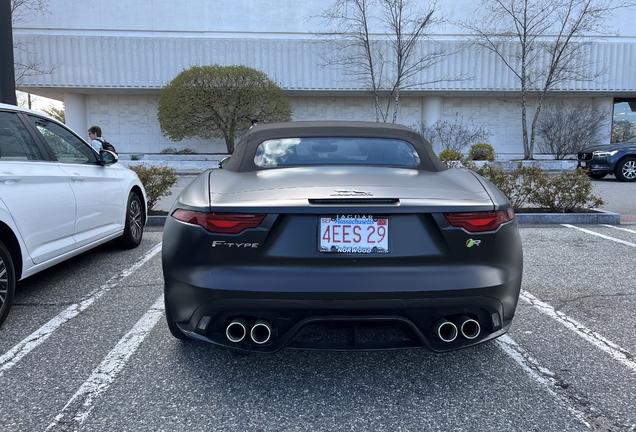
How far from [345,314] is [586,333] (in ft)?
7.08

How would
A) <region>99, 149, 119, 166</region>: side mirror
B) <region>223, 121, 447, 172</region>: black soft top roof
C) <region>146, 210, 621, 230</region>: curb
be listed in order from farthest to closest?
<region>146, 210, 621, 230</region>: curb, <region>99, 149, 119, 166</region>: side mirror, <region>223, 121, 447, 172</region>: black soft top roof

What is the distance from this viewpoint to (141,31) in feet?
79.5

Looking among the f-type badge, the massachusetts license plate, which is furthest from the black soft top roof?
the massachusetts license plate

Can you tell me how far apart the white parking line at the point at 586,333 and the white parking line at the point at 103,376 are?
309 centimetres

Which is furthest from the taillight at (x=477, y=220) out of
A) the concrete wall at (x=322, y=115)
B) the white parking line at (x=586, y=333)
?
the concrete wall at (x=322, y=115)

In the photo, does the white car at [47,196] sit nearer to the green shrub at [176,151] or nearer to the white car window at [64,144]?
the white car window at [64,144]

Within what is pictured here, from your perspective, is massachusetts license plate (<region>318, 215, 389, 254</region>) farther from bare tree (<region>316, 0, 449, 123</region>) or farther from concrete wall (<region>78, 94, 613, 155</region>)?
concrete wall (<region>78, 94, 613, 155</region>)

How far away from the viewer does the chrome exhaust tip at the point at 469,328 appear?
2.41 meters

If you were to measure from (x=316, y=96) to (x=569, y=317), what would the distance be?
77.2 feet

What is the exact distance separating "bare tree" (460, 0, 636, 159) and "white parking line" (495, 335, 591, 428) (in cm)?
2182

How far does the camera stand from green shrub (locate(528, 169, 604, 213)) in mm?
8164

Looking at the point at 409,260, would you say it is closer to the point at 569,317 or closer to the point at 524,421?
the point at 524,421

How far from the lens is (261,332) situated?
239 cm

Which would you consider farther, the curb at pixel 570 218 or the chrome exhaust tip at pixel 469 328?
the curb at pixel 570 218
